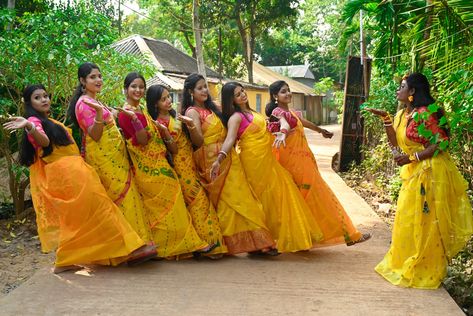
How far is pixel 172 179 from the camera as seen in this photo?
438cm

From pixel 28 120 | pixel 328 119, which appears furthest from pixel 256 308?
pixel 328 119

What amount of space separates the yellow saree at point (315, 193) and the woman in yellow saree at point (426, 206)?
0.84 metres

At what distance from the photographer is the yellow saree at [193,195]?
446 centimetres

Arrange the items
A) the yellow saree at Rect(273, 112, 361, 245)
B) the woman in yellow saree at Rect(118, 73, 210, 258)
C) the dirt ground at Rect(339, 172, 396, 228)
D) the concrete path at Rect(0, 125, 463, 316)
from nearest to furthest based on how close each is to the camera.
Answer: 1. the concrete path at Rect(0, 125, 463, 316)
2. the woman in yellow saree at Rect(118, 73, 210, 258)
3. the yellow saree at Rect(273, 112, 361, 245)
4. the dirt ground at Rect(339, 172, 396, 228)

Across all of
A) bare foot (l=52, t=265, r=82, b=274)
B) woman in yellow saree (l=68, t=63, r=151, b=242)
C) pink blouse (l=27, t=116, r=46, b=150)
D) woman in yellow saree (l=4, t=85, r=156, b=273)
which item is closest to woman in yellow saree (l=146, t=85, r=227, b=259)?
woman in yellow saree (l=68, t=63, r=151, b=242)

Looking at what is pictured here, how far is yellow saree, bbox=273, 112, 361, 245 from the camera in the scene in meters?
4.70

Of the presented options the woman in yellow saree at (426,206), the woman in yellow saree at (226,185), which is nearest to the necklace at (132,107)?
the woman in yellow saree at (226,185)

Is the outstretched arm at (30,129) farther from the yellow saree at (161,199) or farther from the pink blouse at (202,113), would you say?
the pink blouse at (202,113)

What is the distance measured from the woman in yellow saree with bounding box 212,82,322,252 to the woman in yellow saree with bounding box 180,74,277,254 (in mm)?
87

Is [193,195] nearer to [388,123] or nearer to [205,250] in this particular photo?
[205,250]

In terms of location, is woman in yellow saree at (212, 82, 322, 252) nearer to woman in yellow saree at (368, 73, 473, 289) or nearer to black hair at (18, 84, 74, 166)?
woman in yellow saree at (368, 73, 473, 289)

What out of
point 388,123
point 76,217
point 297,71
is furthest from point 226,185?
point 297,71

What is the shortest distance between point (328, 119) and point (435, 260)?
126ft

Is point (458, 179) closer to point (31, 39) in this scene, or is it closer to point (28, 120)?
point (28, 120)
